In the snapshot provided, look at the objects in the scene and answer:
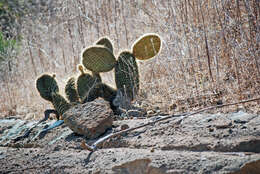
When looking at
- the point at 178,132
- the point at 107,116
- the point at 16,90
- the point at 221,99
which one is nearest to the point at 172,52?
the point at 221,99

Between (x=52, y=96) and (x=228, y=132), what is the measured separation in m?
2.11

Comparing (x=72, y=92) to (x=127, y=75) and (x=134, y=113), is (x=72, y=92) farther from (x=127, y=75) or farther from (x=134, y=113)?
(x=134, y=113)

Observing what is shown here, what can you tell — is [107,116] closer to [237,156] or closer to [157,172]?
[157,172]

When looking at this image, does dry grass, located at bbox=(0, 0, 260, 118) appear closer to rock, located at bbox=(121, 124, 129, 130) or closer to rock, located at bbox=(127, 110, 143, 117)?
rock, located at bbox=(127, 110, 143, 117)

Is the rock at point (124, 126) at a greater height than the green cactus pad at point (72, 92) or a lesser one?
lesser

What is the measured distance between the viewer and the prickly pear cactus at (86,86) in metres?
3.68

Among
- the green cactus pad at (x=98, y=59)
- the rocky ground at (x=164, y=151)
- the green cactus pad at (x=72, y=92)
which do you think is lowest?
the rocky ground at (x=164, y=151)

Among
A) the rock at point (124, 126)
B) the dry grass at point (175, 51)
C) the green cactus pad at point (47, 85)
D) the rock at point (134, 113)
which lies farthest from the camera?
the green cactus pad at point (47, 85)

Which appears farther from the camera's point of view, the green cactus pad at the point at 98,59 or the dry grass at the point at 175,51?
the green cactus pad at the point at 98,59

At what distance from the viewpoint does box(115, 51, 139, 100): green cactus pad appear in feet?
11.9

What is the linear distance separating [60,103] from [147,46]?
1045 mm

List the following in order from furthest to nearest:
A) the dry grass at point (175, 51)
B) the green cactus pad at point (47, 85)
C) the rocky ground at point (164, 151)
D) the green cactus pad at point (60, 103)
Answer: the green cactus pad at point (47, 85)
the green cactus pad at point (60, 103)
the dry grass at point (175, 51)
the rocky ground at point (164, 151)

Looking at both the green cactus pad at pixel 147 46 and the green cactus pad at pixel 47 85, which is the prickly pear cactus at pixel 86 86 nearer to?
the green cactus pad at pixel 47 85

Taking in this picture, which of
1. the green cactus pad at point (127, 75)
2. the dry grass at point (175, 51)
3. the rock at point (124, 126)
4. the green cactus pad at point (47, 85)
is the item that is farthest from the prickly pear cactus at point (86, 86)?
the rock at point (124, 126)
